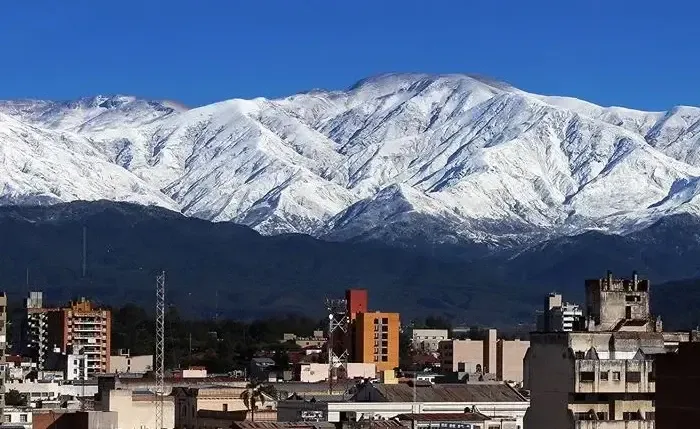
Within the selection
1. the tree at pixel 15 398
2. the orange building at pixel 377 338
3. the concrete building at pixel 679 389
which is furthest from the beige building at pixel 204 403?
the orange building at pixel 377 338

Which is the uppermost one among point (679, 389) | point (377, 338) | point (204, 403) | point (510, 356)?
point (377, 338)

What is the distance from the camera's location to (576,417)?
Result: 45250 mm

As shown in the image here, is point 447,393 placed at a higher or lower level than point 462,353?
lower

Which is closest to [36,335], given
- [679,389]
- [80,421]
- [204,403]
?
[204,403]

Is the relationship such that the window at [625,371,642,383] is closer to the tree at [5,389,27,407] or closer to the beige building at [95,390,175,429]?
the beige building at [95,390,175,429]

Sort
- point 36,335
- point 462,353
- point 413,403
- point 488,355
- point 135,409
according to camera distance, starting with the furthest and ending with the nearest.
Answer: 1. point 36,335
2. point 462,353
3. point 488,355
4. point 135,409
5. point 413,403

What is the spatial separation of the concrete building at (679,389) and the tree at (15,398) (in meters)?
68.7

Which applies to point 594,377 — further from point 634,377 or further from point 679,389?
point 679,389

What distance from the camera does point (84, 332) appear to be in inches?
7274

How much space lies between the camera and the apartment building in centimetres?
4525

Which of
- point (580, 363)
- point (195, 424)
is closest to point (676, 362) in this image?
point (580, 363)

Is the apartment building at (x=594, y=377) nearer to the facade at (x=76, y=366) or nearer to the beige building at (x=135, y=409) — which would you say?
the beige building at (x=135, y=409)

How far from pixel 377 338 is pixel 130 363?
1648 cm

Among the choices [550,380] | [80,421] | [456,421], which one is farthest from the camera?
[80,421]
